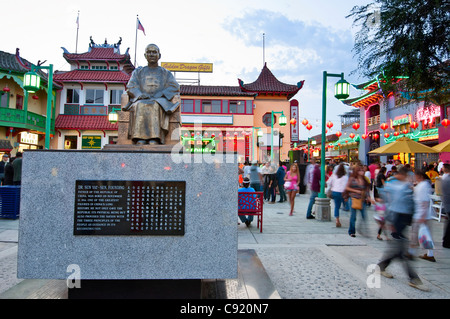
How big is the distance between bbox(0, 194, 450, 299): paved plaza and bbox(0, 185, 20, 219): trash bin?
817 millimetres

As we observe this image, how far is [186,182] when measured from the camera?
321 centimetres

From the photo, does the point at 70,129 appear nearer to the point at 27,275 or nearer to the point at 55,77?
the point at 55,77

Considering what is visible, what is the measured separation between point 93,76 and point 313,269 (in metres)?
24.3

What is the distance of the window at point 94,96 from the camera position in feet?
77.4

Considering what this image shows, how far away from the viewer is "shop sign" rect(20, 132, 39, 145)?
63.4ft

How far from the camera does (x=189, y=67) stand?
31391 mm

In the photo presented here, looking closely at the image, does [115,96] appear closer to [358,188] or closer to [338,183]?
[338,183]

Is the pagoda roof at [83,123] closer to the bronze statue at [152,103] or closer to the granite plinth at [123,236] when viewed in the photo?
the bronze statue at [152,103]

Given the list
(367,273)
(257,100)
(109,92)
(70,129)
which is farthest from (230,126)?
(367,273)

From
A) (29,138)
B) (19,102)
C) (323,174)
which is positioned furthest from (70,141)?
(323,174)

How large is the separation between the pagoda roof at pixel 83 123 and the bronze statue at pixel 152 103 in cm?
1886

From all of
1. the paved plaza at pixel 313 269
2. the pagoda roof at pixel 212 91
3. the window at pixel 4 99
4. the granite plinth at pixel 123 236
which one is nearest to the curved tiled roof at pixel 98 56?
the window at pixel 4 99

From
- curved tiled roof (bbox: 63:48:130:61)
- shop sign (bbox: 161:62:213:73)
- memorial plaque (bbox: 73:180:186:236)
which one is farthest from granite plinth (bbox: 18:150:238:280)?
shop sign (bbox: 161:62:213:73)

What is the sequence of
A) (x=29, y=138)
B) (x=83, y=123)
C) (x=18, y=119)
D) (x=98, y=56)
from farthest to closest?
(x=98, y=56), (x=83, y=123), (x=29, y=138), (x=18, y=119)
